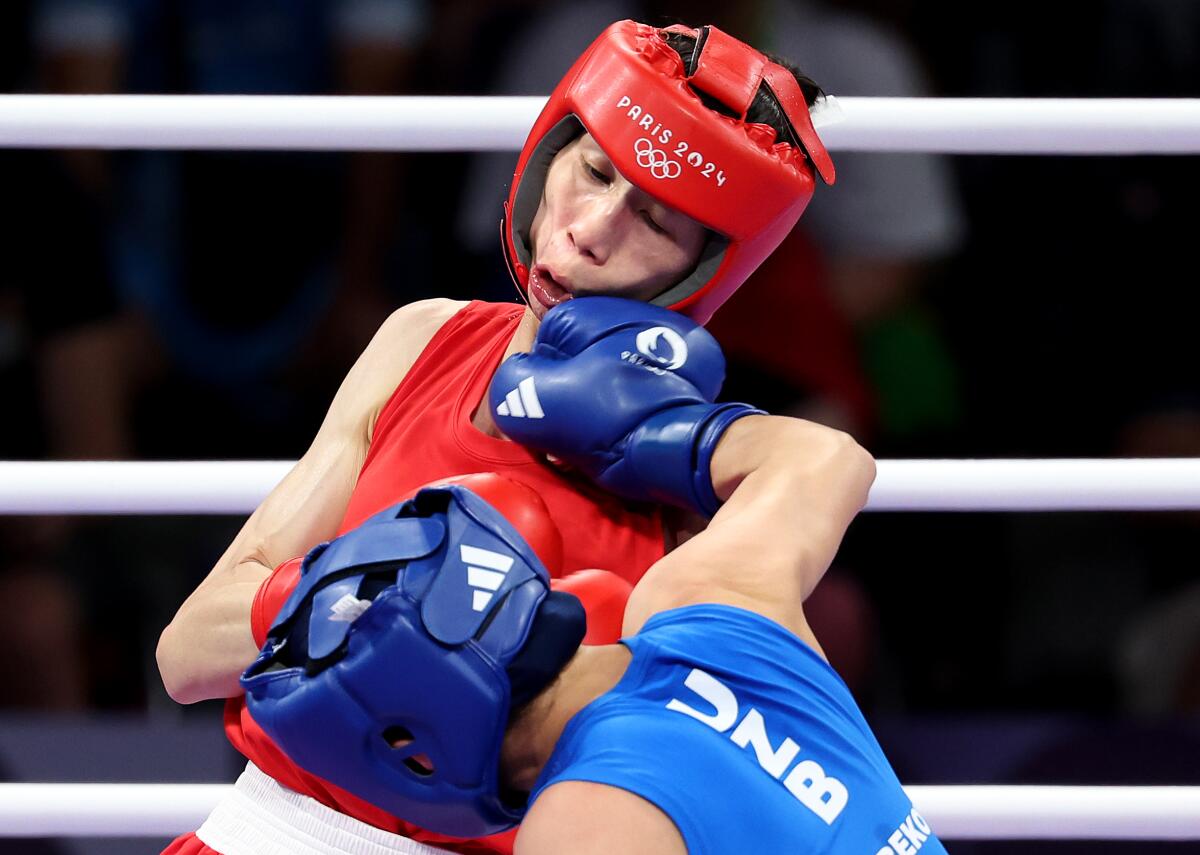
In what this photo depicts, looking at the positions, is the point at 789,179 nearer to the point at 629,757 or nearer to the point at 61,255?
the point at 629,757

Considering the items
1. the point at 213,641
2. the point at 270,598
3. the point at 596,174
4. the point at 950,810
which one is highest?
the point at 596,174

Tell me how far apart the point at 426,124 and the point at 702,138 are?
0.38 meters

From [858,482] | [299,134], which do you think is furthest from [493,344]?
[858,482]

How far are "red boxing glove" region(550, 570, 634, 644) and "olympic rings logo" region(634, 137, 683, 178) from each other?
1.20 ft

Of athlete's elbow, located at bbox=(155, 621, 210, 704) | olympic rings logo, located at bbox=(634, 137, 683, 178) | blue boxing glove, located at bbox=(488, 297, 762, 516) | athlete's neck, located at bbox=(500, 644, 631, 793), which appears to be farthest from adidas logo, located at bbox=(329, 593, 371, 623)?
olympic rings logo, located at bbox=(634, 137, 683, 178)

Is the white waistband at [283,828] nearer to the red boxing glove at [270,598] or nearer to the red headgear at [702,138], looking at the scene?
the red boxing glove at [270,598]

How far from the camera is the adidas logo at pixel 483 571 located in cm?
104

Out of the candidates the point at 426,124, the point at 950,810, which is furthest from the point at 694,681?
the point at 426,124

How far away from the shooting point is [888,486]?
1.56 meters

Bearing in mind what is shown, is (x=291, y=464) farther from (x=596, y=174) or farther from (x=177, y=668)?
(x=596, y=174)

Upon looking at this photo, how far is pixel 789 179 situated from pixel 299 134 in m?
0.55

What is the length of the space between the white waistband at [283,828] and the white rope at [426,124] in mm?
665

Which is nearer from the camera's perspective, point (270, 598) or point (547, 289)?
point (270, 598)

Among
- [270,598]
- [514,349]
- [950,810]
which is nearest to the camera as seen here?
[270,598]
